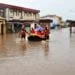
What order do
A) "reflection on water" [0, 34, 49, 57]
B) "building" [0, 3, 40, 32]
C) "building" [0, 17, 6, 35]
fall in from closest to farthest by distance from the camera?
"reflection on water" [0, 34, 49, 57] → "building" [0, 17, 6, 35] → "building" [0, 3, 40, 32]

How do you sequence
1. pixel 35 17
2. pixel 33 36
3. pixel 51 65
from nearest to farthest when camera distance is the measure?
pixel 51 65 < pixel 33 36 < pixel 35 17

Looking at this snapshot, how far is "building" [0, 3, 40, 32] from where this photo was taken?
2143 inches

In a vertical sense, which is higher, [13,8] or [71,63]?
[13,8]

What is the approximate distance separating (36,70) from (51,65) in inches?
61.3

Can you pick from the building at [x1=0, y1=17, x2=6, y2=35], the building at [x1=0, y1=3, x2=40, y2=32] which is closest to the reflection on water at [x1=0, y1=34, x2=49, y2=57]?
the building at [x1=0, y1=17, x2=6, y2=35]

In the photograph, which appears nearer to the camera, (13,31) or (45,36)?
(45,36)

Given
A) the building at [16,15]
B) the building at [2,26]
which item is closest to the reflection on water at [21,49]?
the building at [2,26]

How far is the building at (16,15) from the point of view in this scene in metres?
54.4

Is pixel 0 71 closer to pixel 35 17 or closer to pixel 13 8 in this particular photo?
pixel 13 8

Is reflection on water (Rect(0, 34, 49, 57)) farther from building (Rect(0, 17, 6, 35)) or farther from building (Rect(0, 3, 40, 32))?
building (Rect(0, 3, 40, 32))

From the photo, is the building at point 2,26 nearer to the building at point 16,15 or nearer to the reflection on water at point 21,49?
the building at point 16,15

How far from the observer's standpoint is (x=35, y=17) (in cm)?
7306

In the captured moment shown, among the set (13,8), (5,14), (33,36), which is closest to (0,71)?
(33,36)

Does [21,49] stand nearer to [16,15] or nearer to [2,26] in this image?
[2,26]
